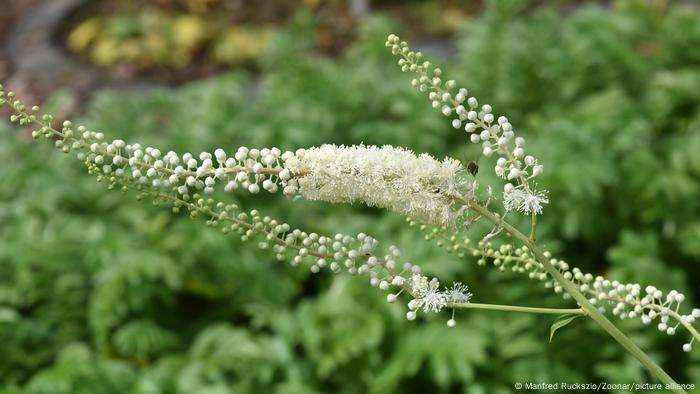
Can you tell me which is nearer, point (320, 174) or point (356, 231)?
point (320, 174)

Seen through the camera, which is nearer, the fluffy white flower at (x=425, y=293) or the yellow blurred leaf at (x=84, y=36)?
the fluffy white flower at (x=425, y=293)

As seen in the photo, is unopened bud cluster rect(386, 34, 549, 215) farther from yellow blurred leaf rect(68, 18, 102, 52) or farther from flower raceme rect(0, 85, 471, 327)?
yellow blurred leaf rect(68, 18, 102, 52)

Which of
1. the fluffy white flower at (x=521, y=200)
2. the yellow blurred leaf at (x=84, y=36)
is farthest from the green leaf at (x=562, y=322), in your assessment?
the yellow blurred leaf at (x=84, y=36)

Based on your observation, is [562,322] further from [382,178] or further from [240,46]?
[240,46]

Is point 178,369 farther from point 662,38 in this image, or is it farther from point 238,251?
point 662,38

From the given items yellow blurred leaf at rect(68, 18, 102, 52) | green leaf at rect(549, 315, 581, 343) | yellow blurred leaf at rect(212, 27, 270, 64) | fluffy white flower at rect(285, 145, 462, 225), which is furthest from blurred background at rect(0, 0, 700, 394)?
yellow blurred leaf at rect(68, 18, 102, 52)

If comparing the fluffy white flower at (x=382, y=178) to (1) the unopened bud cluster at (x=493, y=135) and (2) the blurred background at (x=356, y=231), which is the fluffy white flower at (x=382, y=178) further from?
(2) the blurred background at (x=356, y=231)

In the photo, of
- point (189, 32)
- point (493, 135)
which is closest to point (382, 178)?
point (493, 135)
